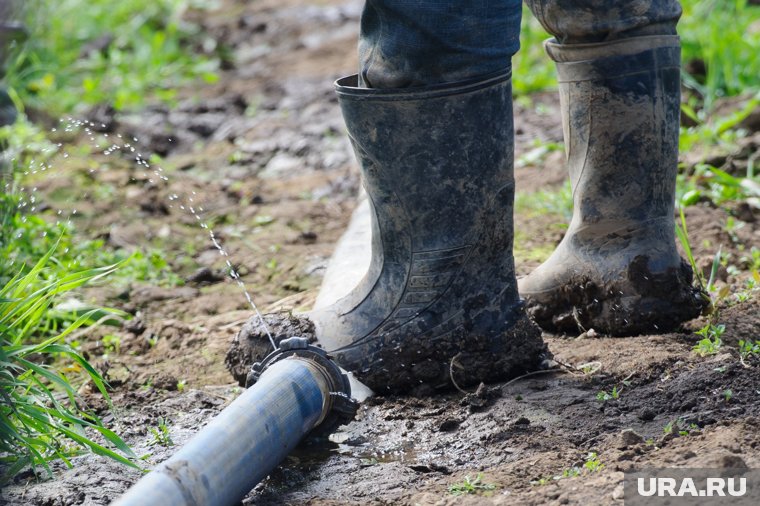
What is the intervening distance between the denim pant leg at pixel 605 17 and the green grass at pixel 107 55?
3515mm

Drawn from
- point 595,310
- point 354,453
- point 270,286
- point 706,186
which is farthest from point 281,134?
point 354,453

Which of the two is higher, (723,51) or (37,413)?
(723,51)

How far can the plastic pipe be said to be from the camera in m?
1.60

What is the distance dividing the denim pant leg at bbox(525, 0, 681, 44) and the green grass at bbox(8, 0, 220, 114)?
351 centimetres

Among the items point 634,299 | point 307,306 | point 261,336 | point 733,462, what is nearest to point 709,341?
point 634,299

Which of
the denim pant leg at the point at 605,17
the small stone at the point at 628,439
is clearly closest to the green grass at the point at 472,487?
the small stone at the point at 628,439

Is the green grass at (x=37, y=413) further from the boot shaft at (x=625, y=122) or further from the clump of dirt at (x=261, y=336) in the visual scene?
the boot shaft at (x=625, y=122)

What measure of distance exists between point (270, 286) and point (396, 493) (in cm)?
150

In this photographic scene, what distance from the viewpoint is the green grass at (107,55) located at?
5707mm

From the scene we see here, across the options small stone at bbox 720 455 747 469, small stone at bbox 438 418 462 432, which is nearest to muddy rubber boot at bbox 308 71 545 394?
small stone at bbox 438 418 462 432

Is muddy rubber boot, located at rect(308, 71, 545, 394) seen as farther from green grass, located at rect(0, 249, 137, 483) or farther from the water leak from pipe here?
the water leak from pipe

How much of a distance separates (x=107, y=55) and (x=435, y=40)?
5.13 m

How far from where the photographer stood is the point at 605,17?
2.36 m

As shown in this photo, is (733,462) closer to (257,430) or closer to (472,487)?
(472,487)
